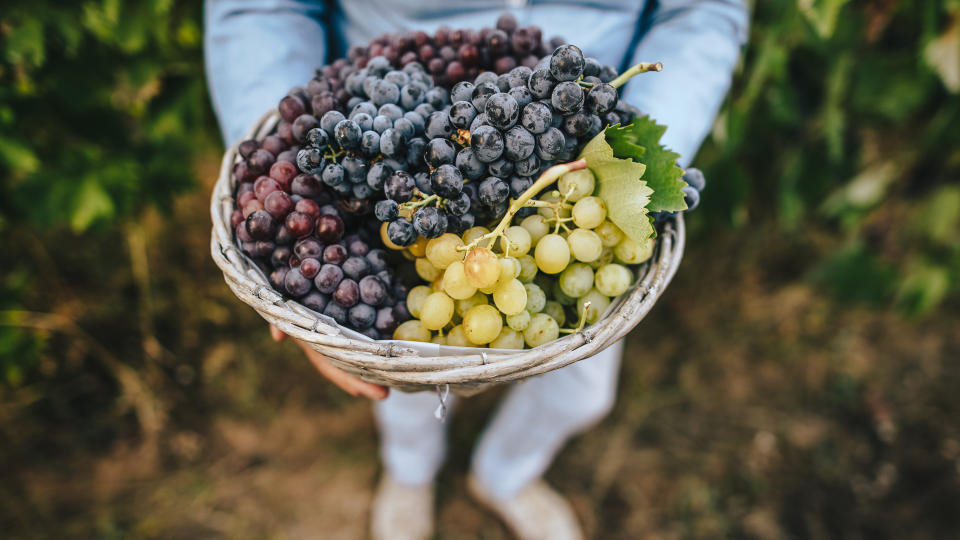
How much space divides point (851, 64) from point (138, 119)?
2336mm

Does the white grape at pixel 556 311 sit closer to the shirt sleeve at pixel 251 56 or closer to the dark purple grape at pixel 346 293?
the dark purple grape at pixel 346 293

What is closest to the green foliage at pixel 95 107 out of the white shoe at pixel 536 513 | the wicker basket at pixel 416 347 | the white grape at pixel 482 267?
the wicker basket at pixel 416 347

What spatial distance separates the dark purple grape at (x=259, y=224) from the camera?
2.86 feet

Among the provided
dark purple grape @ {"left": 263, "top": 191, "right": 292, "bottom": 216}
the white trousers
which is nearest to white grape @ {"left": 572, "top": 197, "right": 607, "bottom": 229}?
dark purple grape @ {"left": 263, "top": 191, "right": 292, "bottom": 216}

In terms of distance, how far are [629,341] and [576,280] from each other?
1475mm

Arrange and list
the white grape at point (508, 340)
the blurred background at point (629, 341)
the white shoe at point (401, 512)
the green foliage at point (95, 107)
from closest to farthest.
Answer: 1. the white grape at point (508, 340)
2. the green foliage at point (95, 107)
3. the blurred background at point (629, 341)
4. the white shoe at point (401, 512)

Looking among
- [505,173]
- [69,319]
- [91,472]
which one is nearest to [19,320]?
[69,319]

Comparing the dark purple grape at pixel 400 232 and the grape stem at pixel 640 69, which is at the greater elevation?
the grape stem at pixel 640 69

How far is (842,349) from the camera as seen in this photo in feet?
7.47

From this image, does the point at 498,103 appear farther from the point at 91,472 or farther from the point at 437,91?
the point at 91,472

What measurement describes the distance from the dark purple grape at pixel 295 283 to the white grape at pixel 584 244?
0.43 m

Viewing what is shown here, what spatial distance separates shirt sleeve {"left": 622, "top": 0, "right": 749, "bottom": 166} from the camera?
1.13 metres

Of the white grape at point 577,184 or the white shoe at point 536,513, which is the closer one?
the white grape at point 577,184

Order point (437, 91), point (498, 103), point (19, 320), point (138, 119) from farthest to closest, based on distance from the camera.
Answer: point (138, 119) < point (19, 320) < point (437, 91) < point (498, 103)
